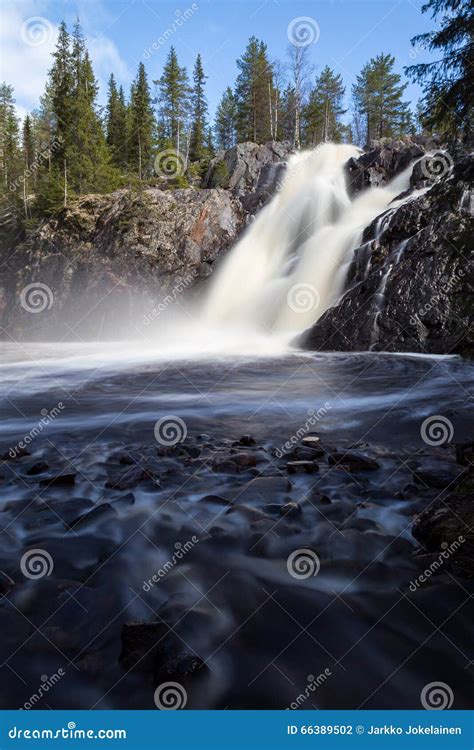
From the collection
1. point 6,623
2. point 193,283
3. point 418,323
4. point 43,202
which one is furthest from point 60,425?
point 43,202

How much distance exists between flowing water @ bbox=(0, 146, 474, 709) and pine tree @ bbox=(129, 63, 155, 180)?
1576 inches

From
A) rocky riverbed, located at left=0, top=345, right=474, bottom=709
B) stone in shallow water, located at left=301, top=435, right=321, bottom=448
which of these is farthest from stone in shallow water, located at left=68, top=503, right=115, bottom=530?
stone in shallow water, located at left=301, top=435, right=321, bottom=448

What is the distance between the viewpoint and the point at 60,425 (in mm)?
7375

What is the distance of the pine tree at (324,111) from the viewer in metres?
52.0

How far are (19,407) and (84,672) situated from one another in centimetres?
733

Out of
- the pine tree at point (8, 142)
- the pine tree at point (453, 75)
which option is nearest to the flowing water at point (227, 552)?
the pine tree at point (453, 75)

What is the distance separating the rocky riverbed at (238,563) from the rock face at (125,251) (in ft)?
64.2

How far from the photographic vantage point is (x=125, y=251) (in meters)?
26.3

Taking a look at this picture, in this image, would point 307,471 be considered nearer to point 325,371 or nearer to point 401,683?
point 401,683

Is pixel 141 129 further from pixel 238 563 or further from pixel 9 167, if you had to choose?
pixel 238 563

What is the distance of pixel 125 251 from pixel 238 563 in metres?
25.2

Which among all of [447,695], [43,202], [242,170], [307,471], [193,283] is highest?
[242,170]

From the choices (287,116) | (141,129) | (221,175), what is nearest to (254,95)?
(287,116)

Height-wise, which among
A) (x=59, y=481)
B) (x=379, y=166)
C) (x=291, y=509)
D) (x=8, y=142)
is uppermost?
(x=8, y=142)
